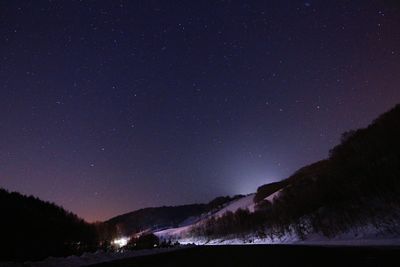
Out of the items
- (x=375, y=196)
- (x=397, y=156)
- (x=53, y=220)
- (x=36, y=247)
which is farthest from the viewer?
(x=53, y=220)

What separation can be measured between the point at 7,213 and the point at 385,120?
8424cm

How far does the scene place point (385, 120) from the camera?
264 feet

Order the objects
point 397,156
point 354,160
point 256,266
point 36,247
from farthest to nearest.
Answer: point 354,160
point 397,156
point 36,247
point 256,266

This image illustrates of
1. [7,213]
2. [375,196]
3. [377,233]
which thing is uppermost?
[7,213]

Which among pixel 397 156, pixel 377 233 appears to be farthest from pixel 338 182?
pixel 377 233

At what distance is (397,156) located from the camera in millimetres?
51781

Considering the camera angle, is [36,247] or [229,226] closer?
[36,247]

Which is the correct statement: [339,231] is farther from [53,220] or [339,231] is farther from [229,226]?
[229,226]

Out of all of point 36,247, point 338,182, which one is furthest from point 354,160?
point 36,247

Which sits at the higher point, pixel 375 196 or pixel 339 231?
pixel 375 196

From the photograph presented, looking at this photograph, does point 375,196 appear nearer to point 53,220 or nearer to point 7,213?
point 7,213

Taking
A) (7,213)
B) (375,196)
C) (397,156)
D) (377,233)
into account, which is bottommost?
(377,233)

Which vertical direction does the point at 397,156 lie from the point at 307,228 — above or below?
above

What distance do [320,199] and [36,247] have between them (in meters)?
Result: 53.6
